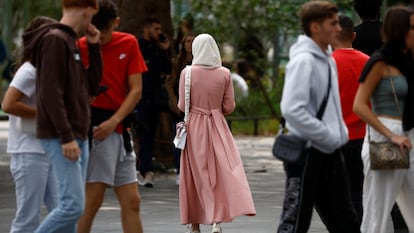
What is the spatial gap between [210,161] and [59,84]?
419 cm

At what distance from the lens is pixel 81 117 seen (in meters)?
8.05

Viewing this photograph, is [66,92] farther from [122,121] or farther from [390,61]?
[390,61]

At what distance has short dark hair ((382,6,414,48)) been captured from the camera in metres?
8.77

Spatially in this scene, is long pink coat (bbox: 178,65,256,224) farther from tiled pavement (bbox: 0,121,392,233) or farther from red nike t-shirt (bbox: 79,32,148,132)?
red nike t-shirt (bbox: 79,32,148,132)

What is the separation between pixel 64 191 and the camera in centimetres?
795

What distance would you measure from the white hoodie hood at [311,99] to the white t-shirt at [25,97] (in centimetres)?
145

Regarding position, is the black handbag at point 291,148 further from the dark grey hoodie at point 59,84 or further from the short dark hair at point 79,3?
the short dark hair at point 79,3

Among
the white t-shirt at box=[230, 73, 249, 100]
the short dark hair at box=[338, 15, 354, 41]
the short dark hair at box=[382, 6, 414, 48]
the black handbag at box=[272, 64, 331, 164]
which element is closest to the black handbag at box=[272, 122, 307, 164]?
the black handbag at box=[272, 64, 331, 164]

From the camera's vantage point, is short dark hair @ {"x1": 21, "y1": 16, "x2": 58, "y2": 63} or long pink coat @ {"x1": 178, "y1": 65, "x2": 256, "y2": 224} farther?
long pink coat @ {"x1": 178, "y1": 65, "x2": 256, "y2": 224}

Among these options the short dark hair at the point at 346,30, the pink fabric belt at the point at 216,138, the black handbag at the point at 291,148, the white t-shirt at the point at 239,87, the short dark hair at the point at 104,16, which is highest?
the short dark hair at the point at 104,16

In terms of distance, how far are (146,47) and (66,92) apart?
861cm

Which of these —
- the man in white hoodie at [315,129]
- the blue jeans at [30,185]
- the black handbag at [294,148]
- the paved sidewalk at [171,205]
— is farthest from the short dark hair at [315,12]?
the paved sidewalk at [171,205]

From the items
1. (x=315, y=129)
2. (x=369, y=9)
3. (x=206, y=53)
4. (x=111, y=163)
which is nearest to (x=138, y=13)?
(x=206, y=53)

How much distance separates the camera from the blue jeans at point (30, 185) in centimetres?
824
